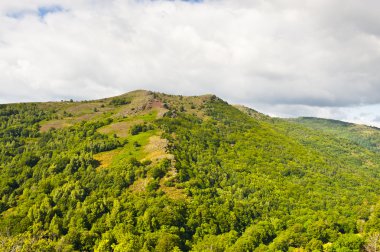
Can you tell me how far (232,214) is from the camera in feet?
516

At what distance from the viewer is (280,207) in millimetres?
188500

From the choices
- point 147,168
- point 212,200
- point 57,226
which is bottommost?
point 57,226

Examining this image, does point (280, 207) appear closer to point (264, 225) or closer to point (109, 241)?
point (264, 225)

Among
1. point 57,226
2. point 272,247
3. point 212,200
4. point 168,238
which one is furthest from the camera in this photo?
point 212,200

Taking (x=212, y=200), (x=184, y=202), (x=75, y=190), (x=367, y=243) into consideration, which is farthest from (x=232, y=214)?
(x=75, y=190)

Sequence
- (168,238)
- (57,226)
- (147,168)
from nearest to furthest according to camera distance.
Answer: (168,238), (57,226), (147,168)

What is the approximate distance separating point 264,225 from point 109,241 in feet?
239

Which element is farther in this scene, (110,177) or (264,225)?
(110,177)

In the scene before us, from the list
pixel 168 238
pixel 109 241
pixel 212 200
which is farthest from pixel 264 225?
pixel 109 241

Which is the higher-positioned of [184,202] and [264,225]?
[184,202]

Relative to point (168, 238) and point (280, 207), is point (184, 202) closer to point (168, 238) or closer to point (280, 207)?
point (168, 238)

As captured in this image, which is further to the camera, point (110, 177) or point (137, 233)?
point (110, 177)

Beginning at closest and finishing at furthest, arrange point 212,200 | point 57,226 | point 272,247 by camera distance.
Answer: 1. point 272,247
2. point 57,226
3. point 212,200

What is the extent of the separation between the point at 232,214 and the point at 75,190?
78234 millimetres
